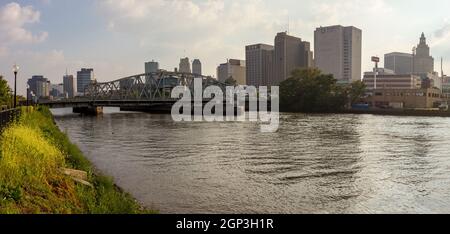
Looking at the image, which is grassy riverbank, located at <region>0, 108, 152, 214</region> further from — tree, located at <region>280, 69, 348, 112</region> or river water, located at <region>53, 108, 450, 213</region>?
tree, located at <region>280, 69, 348, 112</region>

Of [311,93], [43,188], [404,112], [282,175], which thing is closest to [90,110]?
[311,93]

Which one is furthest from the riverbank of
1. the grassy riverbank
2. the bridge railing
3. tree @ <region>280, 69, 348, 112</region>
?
the grassy riverbank

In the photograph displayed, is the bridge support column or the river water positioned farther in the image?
the bridge support column

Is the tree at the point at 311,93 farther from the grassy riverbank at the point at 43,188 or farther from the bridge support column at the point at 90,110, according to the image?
the grassy riverbank at the point at 43,188

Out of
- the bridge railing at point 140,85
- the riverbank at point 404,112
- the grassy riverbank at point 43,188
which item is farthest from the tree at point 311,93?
the grassy riverbank at point 43,188

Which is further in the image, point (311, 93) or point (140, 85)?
point (140, 85)

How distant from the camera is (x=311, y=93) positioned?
128500 millimetres

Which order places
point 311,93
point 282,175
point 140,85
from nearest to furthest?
point 282,175
point 311,93
point 140,85

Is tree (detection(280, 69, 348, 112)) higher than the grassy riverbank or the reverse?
higher

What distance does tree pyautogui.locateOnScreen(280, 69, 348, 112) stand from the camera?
123 m

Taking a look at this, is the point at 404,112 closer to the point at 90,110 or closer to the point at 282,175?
the point at 90,110

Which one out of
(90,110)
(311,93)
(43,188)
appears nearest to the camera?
(43,188)

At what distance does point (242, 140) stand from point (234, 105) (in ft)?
268
